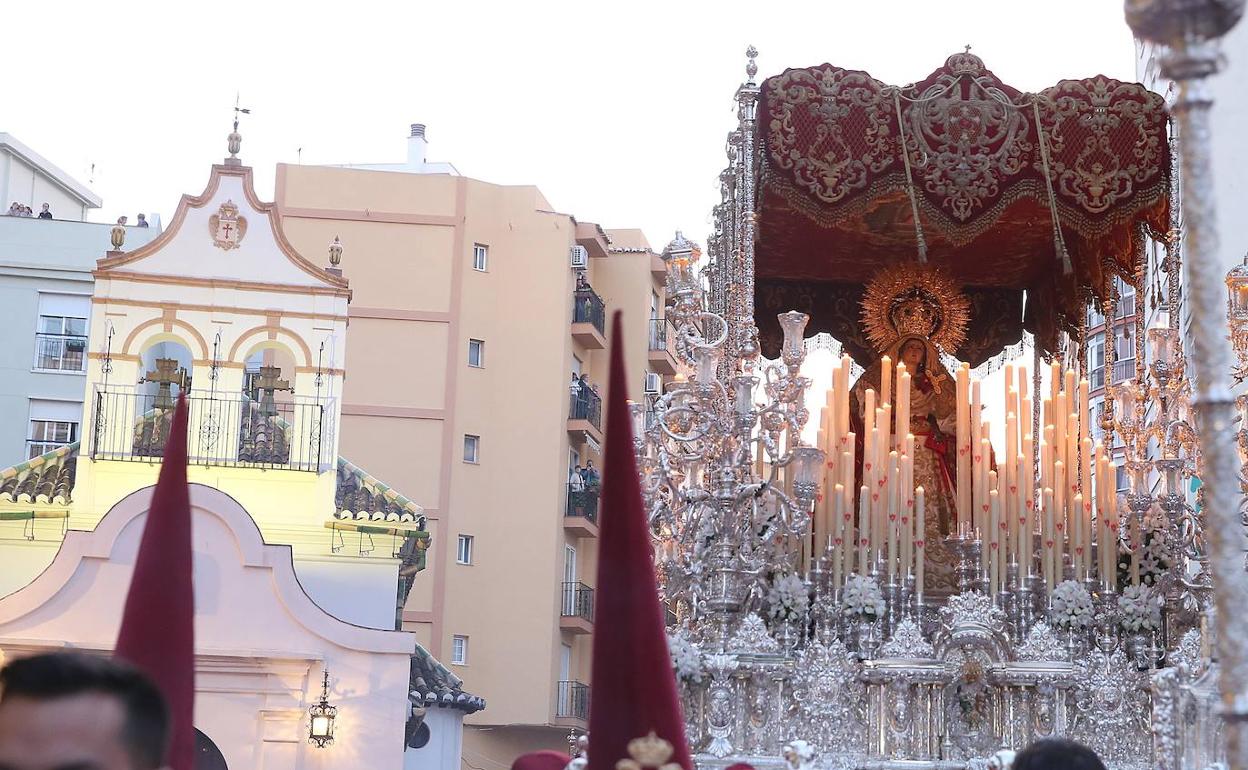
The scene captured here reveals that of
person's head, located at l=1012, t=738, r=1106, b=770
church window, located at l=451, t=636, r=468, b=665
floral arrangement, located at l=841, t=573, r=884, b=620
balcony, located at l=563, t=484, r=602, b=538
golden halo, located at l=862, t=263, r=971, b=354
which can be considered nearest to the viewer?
person's head, located at l=1012, t=738, r=1106, b=770

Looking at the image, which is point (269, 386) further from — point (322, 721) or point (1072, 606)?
point (1072, 606)

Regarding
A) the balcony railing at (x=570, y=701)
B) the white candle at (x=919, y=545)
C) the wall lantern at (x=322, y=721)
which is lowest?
the balcony railing at (x=570, y=701)

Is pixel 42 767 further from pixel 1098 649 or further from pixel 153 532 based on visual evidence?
pixel 1098 649

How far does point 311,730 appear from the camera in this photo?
1595 cm

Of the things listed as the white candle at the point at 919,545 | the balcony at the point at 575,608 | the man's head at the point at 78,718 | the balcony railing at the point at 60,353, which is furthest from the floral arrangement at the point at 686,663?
the balcony at the point at 575,608

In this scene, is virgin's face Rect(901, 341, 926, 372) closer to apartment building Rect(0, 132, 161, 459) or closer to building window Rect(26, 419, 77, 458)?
apartment building Rect(0, 132, 161, 459)

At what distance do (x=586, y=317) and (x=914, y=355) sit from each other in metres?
19.5

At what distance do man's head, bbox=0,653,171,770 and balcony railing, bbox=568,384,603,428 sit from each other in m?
27.2

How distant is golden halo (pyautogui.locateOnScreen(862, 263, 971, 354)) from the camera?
10.8m

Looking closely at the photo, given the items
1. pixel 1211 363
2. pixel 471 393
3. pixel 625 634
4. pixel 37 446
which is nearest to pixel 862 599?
pixel 625 634

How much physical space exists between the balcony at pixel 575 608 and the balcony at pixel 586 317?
4101 mm

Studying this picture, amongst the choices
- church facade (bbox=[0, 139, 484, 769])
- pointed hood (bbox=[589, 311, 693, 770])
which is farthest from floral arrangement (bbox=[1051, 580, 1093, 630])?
church facade (bbox=[0, 139, 484, 769])

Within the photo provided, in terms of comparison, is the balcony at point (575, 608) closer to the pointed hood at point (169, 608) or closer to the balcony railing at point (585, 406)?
the balcony railing at point (585, 406)

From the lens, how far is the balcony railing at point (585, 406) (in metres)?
29.5
